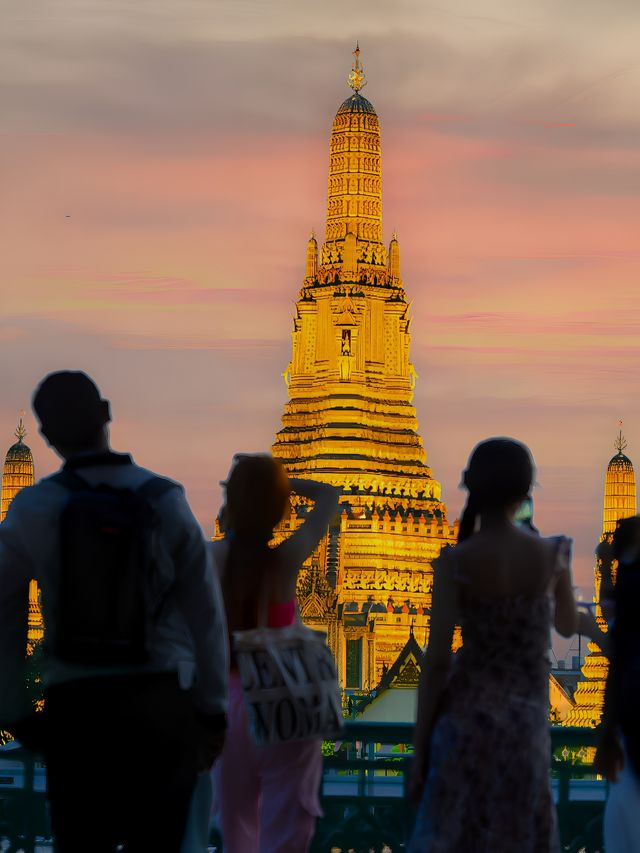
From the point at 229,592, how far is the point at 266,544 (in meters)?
0.20

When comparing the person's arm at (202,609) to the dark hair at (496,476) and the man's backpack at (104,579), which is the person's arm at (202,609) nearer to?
the man's backpack at (104,579)

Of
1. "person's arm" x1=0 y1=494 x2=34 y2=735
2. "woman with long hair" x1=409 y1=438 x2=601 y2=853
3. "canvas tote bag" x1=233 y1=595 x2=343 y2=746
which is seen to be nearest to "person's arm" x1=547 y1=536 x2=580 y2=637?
"woman with long hair" x1=409 y1=438 x2=601 y2=853

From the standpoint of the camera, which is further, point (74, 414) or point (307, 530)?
point (307, 530)

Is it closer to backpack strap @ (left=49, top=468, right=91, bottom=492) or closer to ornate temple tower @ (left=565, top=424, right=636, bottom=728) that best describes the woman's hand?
backpack strap @ (left=49, top=468, right=91, bottom=492)

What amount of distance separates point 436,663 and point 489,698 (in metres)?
0.23

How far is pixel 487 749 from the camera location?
7.60m

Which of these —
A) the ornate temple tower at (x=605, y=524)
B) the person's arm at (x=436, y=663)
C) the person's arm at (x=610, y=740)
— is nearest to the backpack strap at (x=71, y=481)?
the person's arm at (x=436, y=663)

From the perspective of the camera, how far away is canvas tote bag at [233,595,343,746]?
7.94 meters

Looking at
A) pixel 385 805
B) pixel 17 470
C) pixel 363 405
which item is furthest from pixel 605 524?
pixel 385 805

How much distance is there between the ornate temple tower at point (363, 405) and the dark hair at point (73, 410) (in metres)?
74.0

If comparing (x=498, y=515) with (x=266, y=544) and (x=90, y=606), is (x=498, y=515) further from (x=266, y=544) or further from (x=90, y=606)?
(x=90, y=606)

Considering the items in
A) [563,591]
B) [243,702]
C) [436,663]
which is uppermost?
[563,591]

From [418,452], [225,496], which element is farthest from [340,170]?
[225,496]

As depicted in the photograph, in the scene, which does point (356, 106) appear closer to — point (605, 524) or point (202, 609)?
point (605, 524)
